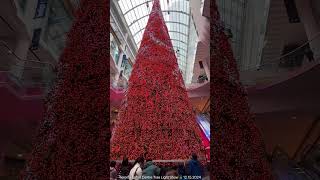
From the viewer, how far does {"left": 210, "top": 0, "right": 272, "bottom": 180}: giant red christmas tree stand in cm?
650

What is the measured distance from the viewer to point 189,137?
12.1 m

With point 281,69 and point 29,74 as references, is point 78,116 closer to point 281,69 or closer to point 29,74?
point 29,74

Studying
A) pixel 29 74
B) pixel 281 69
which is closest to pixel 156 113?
pixel 29 74

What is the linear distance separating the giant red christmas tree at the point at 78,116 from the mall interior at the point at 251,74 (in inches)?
155

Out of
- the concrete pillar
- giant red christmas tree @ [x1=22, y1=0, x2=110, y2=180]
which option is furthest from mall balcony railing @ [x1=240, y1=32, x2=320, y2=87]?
giant red christmas tree @ [x1=22, y1=0, x2=110, y2=180]

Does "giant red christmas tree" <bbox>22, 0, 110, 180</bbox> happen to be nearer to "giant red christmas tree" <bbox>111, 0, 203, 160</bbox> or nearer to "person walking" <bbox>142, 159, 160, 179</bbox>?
"person walking" <bbox>142, 159, 160, 179</bbox>

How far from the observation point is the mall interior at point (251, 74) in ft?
48.0

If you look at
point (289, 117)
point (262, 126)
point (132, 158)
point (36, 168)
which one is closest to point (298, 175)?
point (132, 158)

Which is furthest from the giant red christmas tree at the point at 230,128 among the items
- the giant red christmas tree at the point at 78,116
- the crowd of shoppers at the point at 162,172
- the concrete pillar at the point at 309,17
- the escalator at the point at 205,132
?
the concrete pillar at the point at 309,17

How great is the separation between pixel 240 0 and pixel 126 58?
80.2 feet

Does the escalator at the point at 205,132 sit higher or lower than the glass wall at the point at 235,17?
lower

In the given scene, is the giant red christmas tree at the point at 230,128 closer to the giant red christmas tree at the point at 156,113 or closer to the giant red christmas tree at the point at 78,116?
the giant red christmas tree at the point at 78,116

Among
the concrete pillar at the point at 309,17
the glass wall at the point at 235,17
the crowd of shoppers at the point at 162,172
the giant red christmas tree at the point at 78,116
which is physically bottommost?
the crowd of shoppers at the point at 162,172

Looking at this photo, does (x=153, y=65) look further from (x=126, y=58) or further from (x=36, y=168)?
(x=126, y=58)
